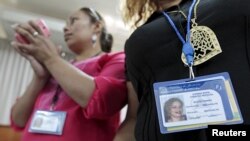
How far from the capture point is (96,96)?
92 cm

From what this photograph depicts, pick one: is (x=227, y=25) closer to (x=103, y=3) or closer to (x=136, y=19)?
(x=136, y=19)

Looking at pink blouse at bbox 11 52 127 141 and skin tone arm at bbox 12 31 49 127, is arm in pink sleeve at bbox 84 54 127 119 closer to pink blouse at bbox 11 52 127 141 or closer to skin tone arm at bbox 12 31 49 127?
pink blouse at bbox 11 52 127 141

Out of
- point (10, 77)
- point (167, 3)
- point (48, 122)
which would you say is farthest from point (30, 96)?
point (10, 77)

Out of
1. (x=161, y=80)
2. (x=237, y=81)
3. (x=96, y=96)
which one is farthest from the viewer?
(x=96, y=96)

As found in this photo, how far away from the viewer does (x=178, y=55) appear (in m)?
0.60

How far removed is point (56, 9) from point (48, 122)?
91.1 inches

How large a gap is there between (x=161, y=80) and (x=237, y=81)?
159mm

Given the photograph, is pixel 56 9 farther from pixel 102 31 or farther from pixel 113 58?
pixel 113 58

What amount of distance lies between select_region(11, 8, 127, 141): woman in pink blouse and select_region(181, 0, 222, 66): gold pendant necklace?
429 mm

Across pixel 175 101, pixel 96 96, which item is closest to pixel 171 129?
pixel 175 101

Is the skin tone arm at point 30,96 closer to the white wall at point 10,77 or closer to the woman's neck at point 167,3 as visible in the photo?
the woman's neck at point 167,3

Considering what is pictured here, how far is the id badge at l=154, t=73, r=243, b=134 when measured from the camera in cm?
47

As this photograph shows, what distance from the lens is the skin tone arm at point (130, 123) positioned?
84 cm

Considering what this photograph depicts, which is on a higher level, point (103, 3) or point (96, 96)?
point (103, 3)
